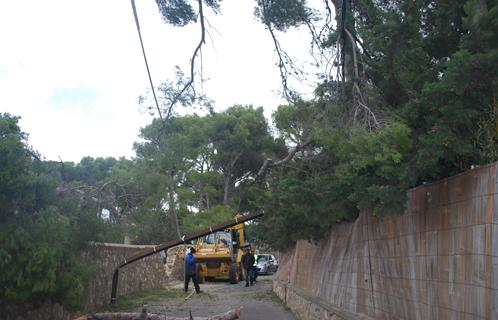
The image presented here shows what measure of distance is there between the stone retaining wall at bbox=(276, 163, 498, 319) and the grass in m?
7.60

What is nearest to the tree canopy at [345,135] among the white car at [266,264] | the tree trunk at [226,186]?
the tree trunk at [226,186]

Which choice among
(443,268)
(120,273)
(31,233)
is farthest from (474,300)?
(120,273)

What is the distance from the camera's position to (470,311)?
18.8 ft

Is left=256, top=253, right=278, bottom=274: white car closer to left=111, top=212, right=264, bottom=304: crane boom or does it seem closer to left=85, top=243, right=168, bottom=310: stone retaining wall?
left=85, top=243, right=168, bottom=310: stone retaining wall

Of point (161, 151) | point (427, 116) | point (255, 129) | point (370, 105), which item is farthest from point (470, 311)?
point (255, 129)

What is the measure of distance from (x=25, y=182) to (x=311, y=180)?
5.05m

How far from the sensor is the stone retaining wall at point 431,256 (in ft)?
18.1

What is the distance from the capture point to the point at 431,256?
6.92 meters

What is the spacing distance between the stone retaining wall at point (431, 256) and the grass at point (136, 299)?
24.9ft

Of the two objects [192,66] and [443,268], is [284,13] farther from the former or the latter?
[443,268]

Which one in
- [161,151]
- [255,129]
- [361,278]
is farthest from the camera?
[255,129]

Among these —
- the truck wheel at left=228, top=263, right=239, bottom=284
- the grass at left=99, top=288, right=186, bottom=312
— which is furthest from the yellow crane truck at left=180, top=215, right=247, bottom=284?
the grass at left=99, top=288, right=186, bottom=312

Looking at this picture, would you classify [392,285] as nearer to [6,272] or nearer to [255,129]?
[6,272]

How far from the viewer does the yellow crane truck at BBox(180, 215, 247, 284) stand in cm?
3048
